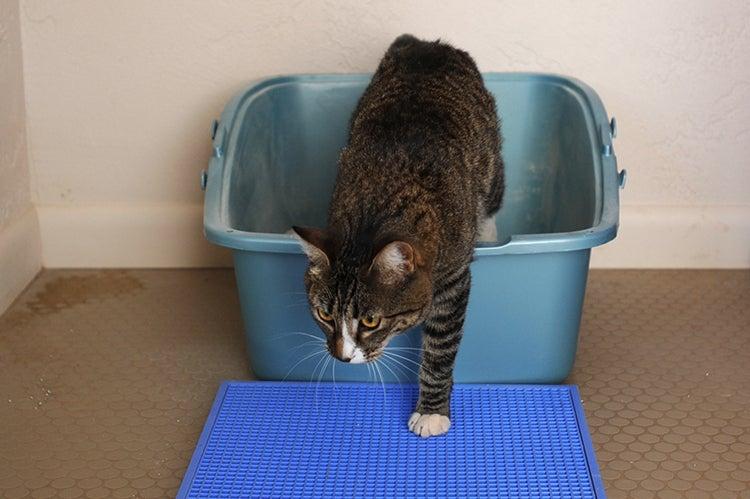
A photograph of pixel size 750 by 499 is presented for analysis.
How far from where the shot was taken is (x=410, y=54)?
188cm

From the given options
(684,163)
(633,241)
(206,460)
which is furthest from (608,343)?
(206,460)

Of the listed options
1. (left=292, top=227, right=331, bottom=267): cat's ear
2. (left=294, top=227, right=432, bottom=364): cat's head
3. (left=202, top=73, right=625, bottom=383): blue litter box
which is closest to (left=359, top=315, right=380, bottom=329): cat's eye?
(left=294, top=227, right=432, bottom=364): cat's head

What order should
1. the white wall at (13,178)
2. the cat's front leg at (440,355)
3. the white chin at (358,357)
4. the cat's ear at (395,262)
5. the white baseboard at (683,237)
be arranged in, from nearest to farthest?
1. the cat's ear at (395,262)
2. the white chin at (358,357)
3. the cat's front leg at (440,355)
4. the white wall at (13,178)
5. the white baseboard at (683,237)

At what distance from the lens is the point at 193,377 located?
6.12 ft

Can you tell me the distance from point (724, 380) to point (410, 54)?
36.3 inches

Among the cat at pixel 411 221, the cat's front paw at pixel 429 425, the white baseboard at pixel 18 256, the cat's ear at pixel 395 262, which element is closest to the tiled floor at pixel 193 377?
the white baseboard at pixel 18 256

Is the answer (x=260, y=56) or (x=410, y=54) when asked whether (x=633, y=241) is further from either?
(x=260, y=56)

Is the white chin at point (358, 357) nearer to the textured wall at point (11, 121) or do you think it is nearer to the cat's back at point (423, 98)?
the cat's back at point (423, 98)

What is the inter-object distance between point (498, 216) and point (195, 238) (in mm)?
767

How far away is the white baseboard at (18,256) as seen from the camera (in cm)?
210

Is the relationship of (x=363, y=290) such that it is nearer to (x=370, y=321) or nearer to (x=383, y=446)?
(x=370, y=321)

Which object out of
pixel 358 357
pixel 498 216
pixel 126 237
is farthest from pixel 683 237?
pixel 126 237

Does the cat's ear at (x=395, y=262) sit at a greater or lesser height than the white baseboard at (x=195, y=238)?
greater

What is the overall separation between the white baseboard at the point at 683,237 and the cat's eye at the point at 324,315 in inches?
40.6
